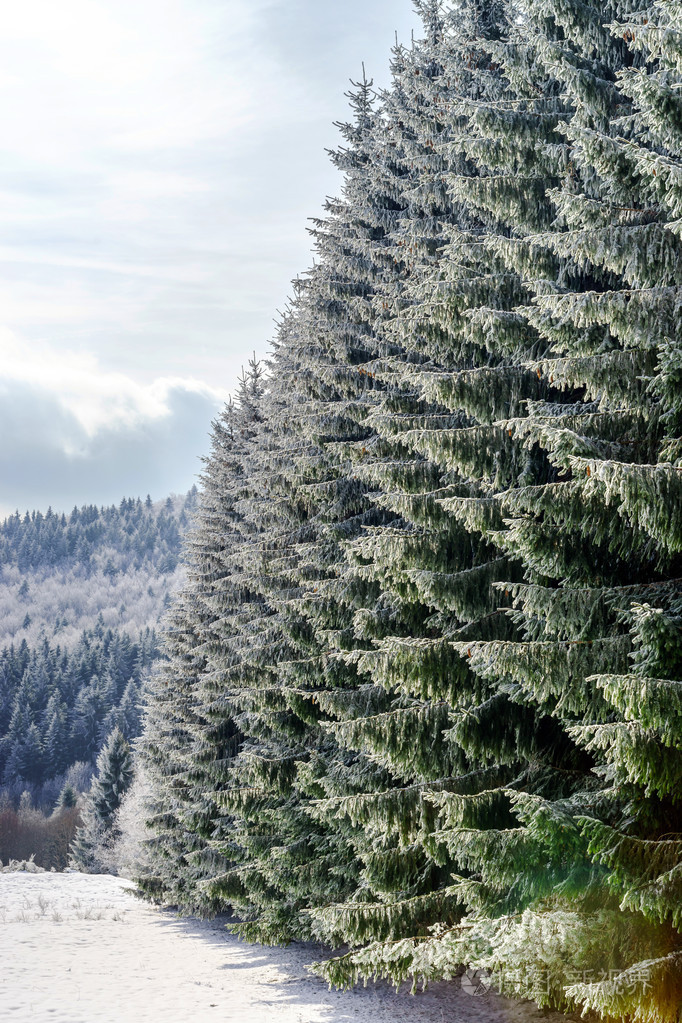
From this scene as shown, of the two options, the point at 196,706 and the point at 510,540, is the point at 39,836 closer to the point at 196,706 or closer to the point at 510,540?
the point at 196,706

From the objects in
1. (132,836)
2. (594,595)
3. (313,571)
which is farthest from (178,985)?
(132,836)

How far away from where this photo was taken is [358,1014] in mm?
9281

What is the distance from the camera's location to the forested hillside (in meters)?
80.1

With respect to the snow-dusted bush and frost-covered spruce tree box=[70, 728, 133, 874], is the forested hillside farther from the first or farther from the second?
the snow-dusted bush

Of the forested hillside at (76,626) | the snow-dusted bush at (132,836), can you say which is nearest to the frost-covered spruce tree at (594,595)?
the snow-dusted bush at (132,836)

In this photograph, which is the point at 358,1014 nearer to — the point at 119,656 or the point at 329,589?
the point at 329,589

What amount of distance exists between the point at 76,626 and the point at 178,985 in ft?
459

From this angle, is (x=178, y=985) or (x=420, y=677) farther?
(x=178, y=985)

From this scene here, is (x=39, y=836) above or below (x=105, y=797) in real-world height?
below

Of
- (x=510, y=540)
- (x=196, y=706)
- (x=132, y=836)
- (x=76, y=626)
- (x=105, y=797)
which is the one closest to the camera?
(x=510, y=540)

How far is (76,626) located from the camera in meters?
142

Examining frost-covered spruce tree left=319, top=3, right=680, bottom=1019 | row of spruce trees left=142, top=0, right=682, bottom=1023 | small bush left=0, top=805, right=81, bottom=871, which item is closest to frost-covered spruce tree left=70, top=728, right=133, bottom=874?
small bush left=0, top=805, right=81, bottom=871

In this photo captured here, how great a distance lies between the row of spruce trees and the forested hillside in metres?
29.4

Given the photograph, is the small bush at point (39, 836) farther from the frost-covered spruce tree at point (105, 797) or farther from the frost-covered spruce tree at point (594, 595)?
the frost-covered spruce tree at point (594, 595)
